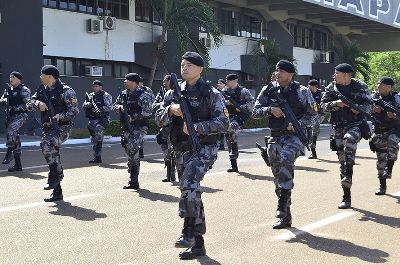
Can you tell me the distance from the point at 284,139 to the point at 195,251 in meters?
2.11

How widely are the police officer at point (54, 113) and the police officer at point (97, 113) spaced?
523 centimetres

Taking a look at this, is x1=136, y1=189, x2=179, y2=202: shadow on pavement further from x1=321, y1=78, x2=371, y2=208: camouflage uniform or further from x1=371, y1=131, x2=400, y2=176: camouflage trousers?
x1=371, y1=131, x2=400, y2=176: camouflage trousers

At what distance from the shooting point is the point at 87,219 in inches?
296

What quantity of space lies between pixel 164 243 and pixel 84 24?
64.1ft

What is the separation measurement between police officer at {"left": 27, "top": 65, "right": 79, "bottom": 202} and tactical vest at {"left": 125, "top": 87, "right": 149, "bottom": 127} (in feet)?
4.36

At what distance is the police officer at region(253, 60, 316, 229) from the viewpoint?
705 cm

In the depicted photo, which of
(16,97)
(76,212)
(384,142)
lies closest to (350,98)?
(384,142)

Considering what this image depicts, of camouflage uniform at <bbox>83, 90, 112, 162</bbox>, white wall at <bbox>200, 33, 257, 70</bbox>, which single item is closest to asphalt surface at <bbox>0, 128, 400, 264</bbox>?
camouflage uniform at <bbox>83, 90, 112, 162</bbox>

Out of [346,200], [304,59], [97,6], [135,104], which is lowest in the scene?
[346,200]

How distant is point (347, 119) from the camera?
27.9 feet

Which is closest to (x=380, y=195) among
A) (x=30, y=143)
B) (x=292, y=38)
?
(x=30, y=143)

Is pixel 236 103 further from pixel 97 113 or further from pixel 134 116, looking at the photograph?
pixel 97 113

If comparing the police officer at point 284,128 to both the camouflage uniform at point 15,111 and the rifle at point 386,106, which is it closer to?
the rifle at point 386,106

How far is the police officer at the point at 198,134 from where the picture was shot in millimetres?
5719
